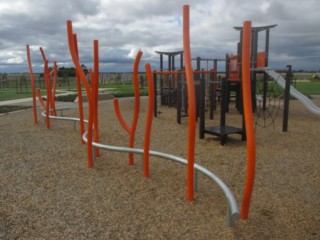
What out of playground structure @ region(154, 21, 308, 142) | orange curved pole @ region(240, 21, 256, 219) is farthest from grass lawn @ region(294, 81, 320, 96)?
orange curved pole @ region(240, 21, 256, 219)

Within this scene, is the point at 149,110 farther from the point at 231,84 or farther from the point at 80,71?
the point at 231,84

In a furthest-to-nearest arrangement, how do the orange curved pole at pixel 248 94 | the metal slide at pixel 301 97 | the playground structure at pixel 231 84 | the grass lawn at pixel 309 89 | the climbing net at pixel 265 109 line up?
1. the grass lawn at pixel 309 89
2. the climbing net at pixel 265 109
3. the metal slide at pixel 301 97
4. the playground structure at pixel 231 84
5. the orange curved pole at pixel 248 94

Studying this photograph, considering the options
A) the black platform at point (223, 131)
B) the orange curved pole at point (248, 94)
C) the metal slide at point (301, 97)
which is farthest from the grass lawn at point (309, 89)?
the orange curved pole at point (248, 94)

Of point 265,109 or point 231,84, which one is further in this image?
point 265,109

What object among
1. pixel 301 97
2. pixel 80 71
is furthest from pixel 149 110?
pixel 301 97

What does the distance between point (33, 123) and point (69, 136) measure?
7.68 ft

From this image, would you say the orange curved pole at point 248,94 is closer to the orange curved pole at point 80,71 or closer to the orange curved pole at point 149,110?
the orange curved pole at point 149,110

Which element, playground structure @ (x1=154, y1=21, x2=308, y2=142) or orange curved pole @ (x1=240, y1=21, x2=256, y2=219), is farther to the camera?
playground structure @ (x1=154, y1=21, x2=308, y2=142)

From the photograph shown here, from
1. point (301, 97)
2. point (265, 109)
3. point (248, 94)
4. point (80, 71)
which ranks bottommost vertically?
point (265, 109)

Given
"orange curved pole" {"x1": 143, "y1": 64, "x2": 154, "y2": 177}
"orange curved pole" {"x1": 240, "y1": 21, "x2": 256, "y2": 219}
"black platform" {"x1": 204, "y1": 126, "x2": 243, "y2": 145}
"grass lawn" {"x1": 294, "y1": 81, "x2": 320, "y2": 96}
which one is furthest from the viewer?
"grass lawn" {"x1": 294, "y1": 81, "x2": 320, "y2": 96}

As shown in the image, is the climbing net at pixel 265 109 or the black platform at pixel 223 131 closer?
the black platform at pixel 223 131

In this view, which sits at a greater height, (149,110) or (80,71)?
(80,71)

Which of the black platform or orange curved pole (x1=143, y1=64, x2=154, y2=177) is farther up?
orange curved pole (x1=143, y1=64, x2=154, y2=177)

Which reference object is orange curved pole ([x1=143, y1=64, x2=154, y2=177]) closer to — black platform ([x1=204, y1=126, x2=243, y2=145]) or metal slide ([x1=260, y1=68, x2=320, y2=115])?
black platform ([x1=204, y1=126, x2=243, y2=145])
